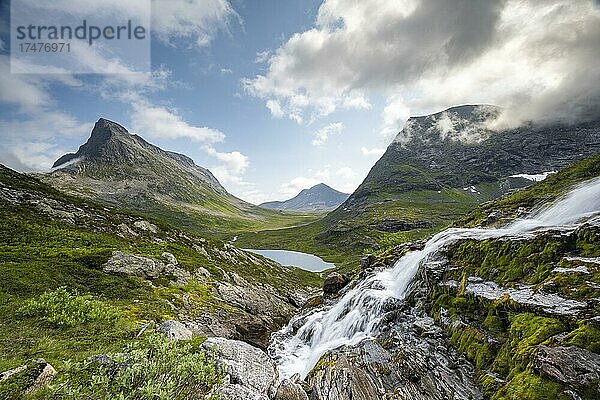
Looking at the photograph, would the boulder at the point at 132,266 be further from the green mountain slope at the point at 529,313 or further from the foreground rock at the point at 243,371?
the green mountain slope at the point at 529,313

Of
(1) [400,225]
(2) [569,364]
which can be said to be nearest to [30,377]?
(2) [569,364]

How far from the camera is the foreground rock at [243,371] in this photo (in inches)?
519

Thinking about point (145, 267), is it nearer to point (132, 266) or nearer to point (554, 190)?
point (132, 266)

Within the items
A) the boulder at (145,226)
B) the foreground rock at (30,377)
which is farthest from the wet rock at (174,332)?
the boulder at (145,226)

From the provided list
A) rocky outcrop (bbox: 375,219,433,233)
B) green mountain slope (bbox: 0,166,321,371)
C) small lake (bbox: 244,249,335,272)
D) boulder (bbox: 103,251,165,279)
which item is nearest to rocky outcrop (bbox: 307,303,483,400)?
green mountain slope (bbox: 0,166,321,371)

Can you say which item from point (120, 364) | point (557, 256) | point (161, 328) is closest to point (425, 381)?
point (557, 256)

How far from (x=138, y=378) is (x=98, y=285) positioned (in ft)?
76.6

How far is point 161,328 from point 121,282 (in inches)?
619

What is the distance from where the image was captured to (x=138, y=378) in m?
10.7

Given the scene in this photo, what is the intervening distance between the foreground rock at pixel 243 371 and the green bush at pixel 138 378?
0.95 metres

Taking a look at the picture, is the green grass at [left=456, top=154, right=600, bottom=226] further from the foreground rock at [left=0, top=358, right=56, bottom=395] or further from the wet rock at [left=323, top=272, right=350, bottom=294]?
the foreground rock at [left=0, top=358, right=56, bottom=395]

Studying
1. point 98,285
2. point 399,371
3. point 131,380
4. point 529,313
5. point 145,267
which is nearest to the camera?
point 131,380

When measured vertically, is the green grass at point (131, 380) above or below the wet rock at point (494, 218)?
below

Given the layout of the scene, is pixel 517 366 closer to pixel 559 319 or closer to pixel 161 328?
pixel 559 319
